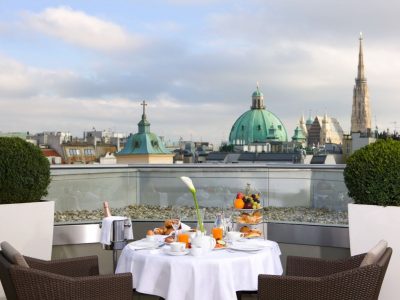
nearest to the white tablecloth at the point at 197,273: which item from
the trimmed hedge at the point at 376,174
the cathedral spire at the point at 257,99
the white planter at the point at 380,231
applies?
the white planter at the point at 380,231

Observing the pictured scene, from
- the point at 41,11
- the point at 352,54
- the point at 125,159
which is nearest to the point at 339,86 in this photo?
the point at 352,54

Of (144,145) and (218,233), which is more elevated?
(144,145)

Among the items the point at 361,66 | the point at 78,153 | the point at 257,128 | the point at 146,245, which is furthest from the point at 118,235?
the point at 361,66

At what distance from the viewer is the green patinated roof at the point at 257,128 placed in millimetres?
121875

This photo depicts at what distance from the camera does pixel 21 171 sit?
229 inches

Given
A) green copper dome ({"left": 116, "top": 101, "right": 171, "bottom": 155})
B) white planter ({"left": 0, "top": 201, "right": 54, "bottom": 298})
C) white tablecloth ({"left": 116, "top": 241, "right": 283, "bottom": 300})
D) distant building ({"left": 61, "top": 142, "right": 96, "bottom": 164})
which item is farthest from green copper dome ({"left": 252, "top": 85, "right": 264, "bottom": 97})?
white tablecloth ({"left": 116, "top": 241, "right": 283, "bottom": 300})

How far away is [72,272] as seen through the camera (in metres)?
4.68

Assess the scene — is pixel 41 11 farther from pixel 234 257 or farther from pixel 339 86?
pixel 339 86

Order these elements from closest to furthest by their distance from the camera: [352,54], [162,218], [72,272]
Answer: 1. [72,272]
2. [162,218]
3. [352,54]

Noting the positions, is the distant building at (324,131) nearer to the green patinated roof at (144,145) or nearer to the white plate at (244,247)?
the green patinated roof at (144,145)

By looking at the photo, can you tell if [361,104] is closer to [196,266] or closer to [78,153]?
[78,153]

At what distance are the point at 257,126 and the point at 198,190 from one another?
11554 centimetres

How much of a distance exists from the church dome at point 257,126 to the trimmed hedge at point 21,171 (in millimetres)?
115033

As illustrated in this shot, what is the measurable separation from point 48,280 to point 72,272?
0.79 m
